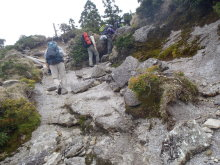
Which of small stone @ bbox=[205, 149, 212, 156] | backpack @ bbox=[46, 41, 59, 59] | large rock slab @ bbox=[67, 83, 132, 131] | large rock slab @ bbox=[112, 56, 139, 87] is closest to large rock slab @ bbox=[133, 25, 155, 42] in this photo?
large rock slab @ bbox=[112, 56, 139, 87]

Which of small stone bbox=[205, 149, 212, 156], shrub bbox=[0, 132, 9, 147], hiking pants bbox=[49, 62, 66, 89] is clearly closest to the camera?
small stone bbox=[205, 149, 212, 156]

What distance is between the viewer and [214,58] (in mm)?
6227

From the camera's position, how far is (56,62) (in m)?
8.55

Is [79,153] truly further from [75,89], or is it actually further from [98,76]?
[98,76]

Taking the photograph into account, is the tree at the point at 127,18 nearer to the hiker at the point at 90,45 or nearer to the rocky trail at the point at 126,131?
the hiker at the point at 90,45

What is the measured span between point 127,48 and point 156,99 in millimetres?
7386

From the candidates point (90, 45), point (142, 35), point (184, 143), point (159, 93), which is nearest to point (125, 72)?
point (159, 93)

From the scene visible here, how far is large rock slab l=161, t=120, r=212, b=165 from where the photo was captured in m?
3.17

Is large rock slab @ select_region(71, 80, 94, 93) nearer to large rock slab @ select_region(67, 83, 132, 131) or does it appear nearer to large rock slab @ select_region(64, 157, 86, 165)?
large rock slab @ select_region(67, 83, 132, 131)

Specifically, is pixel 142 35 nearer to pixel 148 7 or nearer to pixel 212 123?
pixel 148 7

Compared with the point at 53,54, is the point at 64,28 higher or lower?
higher

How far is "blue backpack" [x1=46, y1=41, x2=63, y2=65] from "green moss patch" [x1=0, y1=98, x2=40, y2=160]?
127 inches

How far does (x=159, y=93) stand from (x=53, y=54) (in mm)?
5843

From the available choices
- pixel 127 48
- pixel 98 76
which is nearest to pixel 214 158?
pixel 98 76
